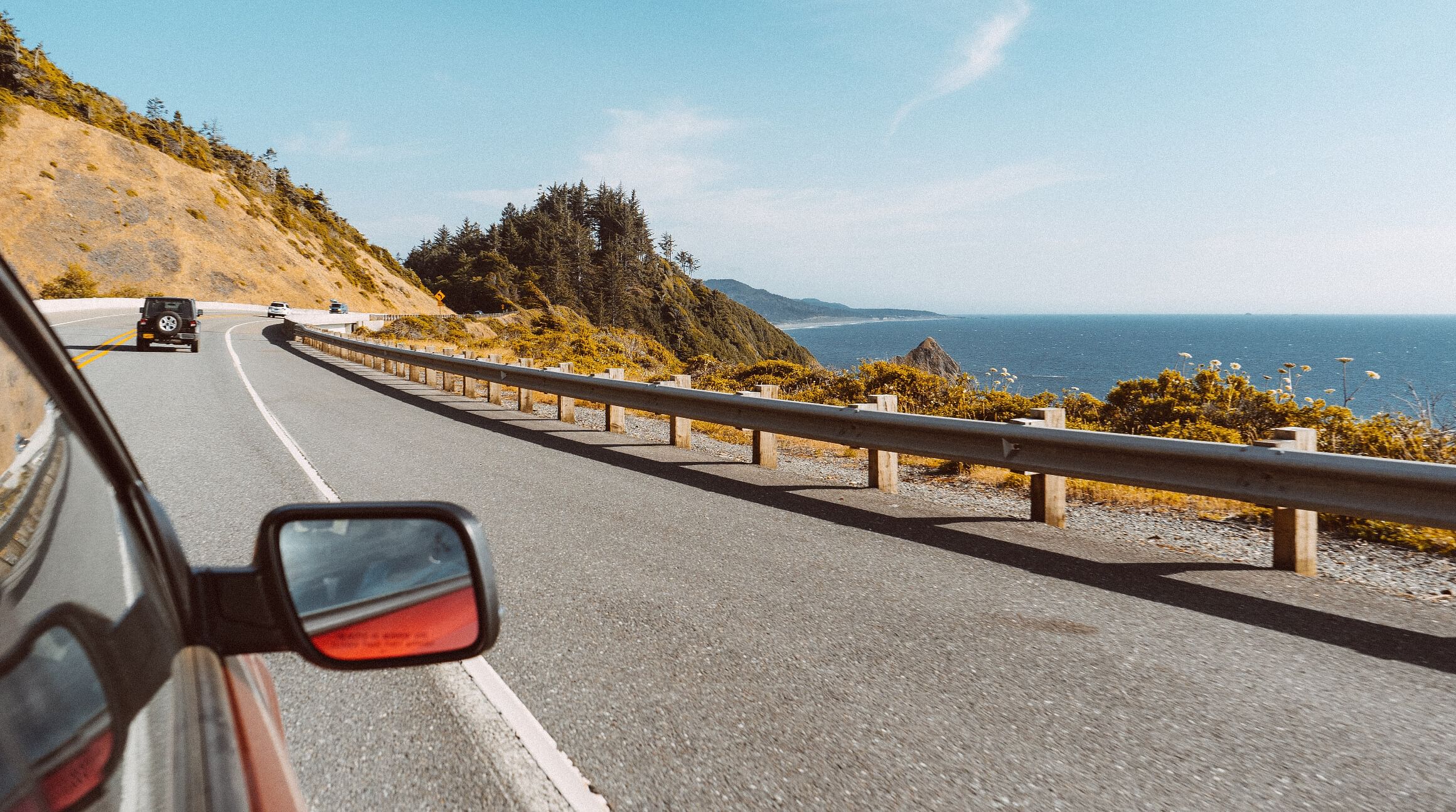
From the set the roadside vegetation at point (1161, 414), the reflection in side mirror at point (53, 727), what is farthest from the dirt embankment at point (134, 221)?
the reflection in side mirror at point (53, 727)

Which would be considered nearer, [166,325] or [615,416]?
[615,416]

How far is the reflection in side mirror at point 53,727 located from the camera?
0.82 metres

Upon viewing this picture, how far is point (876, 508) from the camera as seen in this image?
6.91 meters

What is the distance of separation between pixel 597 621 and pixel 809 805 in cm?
189

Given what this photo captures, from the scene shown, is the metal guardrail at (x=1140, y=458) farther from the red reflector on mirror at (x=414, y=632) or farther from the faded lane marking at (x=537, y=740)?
the red reflector on mirror at (x=414, y=632)

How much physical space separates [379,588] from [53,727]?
0.70 meters

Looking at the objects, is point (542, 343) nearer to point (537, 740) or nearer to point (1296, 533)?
point (1296, 533)

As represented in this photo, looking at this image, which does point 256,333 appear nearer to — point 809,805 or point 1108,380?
point 809,805

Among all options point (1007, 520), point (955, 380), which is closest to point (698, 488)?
point (1007, 520)

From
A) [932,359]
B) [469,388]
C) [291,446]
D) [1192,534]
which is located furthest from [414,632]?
[932,359]

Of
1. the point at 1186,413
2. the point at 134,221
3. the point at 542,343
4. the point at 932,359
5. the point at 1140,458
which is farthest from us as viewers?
the point at 134,221

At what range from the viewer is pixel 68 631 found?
1026 mm

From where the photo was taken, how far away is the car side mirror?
1419mm

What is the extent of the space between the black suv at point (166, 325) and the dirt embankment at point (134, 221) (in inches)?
1797
